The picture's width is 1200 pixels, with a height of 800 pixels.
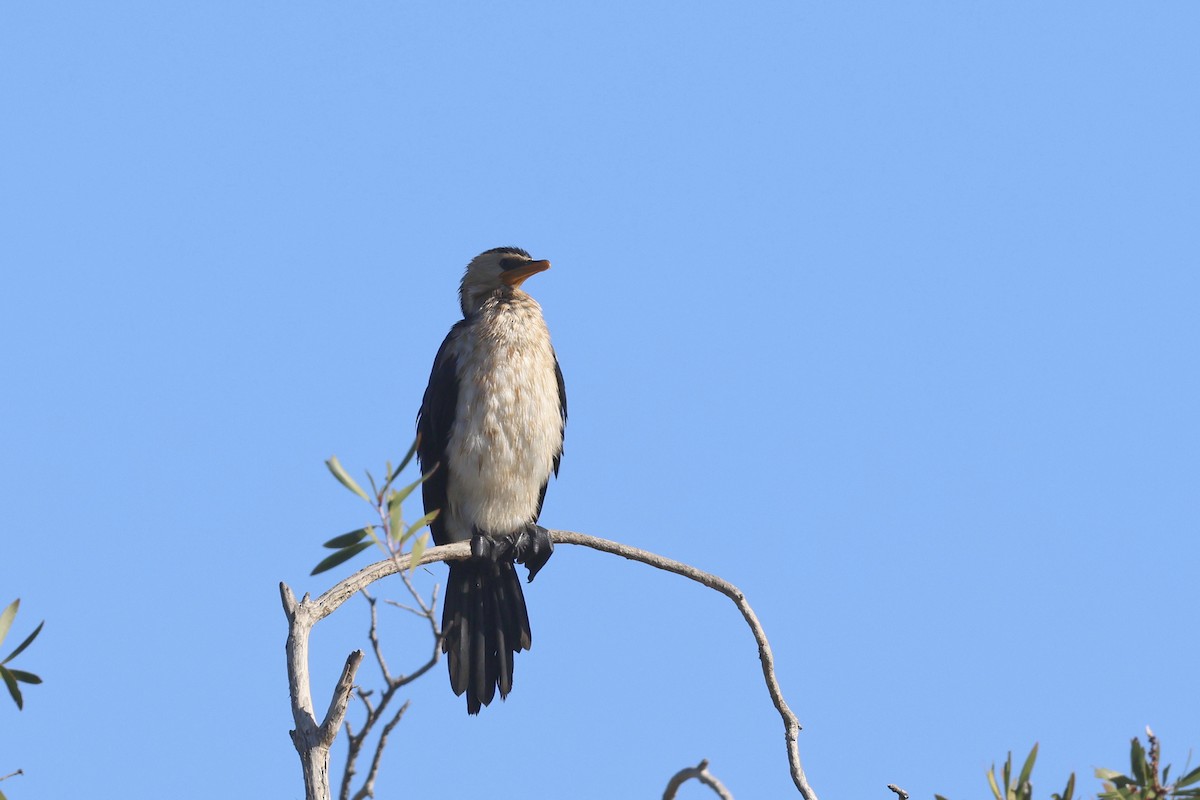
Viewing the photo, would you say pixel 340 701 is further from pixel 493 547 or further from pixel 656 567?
pixel 493 547

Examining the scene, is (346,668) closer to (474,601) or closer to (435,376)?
(474,601)

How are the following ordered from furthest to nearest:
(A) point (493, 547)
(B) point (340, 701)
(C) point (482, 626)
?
(A) point (493, 547), (C) point (482, 626), (B) point (340, 701)

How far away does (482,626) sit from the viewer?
4.90 metres

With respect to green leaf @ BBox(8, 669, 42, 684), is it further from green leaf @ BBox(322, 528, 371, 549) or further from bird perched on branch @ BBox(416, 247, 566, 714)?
bird perched on branch @ BBox(416, 247, 566, 714)

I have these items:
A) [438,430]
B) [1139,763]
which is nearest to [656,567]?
[438,430]

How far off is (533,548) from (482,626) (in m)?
0.31

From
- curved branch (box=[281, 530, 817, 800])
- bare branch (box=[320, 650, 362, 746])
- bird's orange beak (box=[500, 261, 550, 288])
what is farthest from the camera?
bird's orange beak (box=[500, 261, 550, 288])

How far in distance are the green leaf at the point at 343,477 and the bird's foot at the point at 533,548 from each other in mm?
2366

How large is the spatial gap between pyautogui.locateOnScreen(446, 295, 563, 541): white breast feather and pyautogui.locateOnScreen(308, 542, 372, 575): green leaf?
2.38 metres

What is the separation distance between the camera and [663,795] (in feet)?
8.20

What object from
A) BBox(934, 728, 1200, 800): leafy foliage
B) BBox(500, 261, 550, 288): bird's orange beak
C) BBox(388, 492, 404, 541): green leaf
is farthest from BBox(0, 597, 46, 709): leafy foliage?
BBox(500, 261, 550, 288): bird's orange beak

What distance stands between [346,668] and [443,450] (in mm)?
2204

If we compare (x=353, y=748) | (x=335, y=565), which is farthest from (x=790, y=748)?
(x=353, y=748)

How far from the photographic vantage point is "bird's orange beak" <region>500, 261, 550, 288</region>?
18.5 feet
